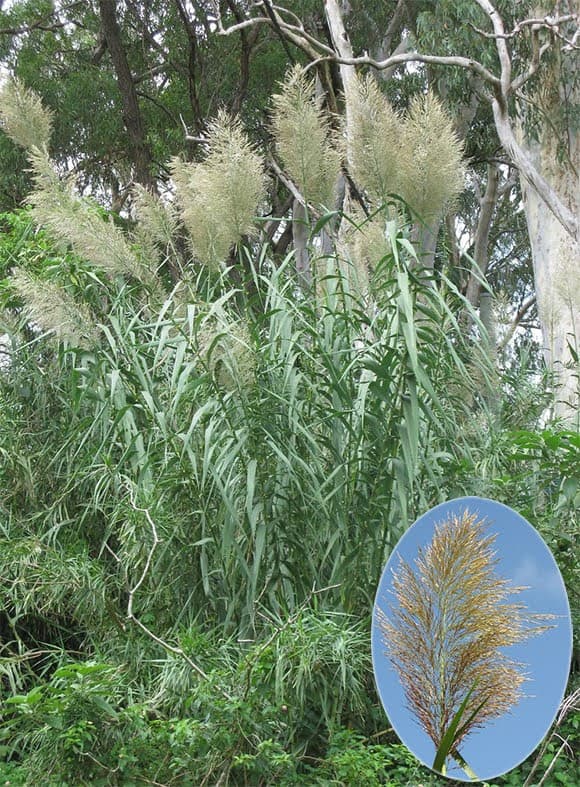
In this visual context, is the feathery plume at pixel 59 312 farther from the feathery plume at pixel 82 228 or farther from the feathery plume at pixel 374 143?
the feathery plume at pixel 374 143

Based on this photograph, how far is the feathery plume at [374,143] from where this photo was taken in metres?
3.40

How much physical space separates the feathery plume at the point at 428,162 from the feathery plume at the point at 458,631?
143 cm

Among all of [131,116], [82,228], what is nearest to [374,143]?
[82,228]

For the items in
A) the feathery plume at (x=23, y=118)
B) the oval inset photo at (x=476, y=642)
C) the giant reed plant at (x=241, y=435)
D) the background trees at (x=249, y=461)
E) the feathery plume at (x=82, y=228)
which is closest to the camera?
the oval inset photo at (x=476, y=642)

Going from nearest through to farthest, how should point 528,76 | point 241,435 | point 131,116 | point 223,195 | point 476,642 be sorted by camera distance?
point 476,642, point 241,435, point 223,195, point 528,76, point 131,116

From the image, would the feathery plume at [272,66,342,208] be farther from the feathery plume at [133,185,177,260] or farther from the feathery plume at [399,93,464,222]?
the feathery plume at [133,185,177,260]

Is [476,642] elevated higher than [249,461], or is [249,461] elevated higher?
[249,461]

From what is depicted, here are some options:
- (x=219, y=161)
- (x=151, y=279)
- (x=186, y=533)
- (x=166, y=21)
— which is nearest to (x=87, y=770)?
(x=186, y=533)

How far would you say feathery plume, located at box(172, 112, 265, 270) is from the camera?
3424 millimetres

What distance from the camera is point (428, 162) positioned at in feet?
10.9

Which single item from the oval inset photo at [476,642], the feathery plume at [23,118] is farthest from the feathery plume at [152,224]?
the oval inset photo at [476,642]

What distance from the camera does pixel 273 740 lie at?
3010 mm

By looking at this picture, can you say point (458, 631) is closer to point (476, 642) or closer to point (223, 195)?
point (476, 642)

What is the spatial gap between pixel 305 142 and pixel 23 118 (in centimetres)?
131
